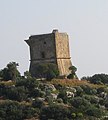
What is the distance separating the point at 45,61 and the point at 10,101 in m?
14.8

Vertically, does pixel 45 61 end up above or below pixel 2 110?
above

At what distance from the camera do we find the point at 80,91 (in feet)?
182

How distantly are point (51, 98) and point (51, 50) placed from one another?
40.4 ft

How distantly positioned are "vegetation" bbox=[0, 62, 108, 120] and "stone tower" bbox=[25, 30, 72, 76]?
3446 millimetres

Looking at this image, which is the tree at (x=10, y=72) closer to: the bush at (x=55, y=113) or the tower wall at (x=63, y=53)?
the tower wall at (x=63, y=53)

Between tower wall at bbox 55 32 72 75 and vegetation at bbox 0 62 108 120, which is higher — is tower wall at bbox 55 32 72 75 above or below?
above

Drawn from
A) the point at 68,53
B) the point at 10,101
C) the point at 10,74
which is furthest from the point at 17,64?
the point at 10,101

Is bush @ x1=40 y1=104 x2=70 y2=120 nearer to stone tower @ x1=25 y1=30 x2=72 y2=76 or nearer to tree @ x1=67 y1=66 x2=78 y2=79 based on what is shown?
tree @ x1=67 y1=66 x2=78 y2=79

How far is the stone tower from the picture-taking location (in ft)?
209

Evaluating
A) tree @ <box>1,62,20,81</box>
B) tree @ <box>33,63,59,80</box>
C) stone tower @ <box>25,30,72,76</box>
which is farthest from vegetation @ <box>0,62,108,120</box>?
stone tower @ <box>25,30,72,76</box>

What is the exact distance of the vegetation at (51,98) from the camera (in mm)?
46781

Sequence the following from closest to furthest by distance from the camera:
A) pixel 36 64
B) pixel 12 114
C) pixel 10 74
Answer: pixel 12 114 → pixel 10 74 → pixel 36 64

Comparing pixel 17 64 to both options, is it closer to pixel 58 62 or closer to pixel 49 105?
pixel 58 62

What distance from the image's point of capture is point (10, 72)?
60.0 metres
